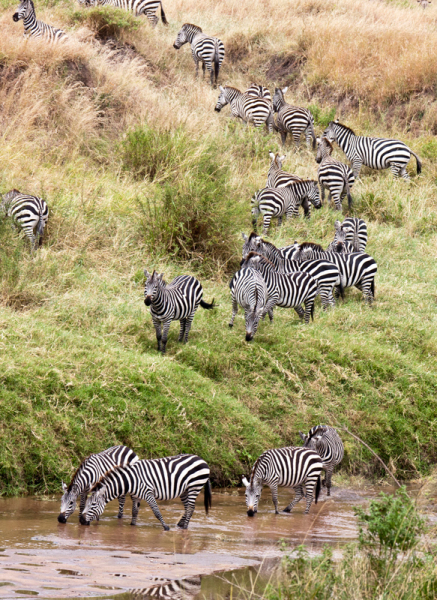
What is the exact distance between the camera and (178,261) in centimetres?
1338

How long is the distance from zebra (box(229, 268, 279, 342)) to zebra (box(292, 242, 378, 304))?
2.07m

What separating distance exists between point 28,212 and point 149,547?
6.79 m

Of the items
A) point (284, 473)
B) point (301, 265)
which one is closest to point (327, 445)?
point (284, 473)

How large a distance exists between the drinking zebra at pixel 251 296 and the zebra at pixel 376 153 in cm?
775

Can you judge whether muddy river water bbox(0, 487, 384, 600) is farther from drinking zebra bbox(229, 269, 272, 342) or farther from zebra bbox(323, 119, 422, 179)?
zebra bbox(323, 119, 422, 179)

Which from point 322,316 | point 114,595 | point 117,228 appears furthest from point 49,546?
point 117,228

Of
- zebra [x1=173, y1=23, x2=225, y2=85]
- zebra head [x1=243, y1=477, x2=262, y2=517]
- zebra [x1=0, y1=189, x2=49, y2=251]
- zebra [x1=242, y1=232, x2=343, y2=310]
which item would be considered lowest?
zebra head [x1=243, y1=477, x2=262, y2=517]

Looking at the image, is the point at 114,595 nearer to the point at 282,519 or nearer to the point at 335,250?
the point at 282,519

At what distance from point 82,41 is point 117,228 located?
9.04m

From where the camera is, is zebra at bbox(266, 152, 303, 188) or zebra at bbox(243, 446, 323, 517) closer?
zebra at bbox(243, 446, 323, 517)

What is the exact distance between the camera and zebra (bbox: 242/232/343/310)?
40.8ft

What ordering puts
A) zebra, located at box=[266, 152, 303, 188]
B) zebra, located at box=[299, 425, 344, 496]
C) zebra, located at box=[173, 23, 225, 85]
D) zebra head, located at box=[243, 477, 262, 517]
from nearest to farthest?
zebra head, located at box=[243, 477, 262, 517]
zebra, located at box=[299, 425, 344, 496]
zebra, located at box=[266, 152, 303, 188]
zebra, located at box=[173, 23, 225, 85]

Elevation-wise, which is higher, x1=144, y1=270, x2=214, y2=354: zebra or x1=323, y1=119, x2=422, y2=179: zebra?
x1=323, y1=119, x2=422, y2=179: zebra

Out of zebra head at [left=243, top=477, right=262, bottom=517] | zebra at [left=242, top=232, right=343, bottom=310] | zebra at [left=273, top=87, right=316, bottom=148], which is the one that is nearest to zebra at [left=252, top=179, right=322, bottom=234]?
zebra at [left=242, top=232, right=343, bottom=310]
